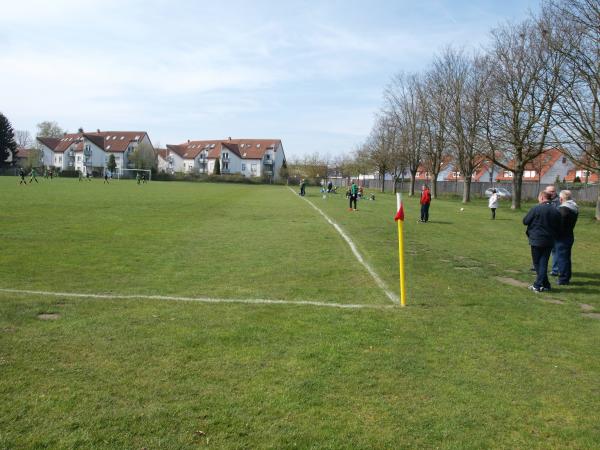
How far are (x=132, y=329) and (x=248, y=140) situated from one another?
462ft

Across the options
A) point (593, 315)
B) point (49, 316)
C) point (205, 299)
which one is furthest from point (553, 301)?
point (49, 316)

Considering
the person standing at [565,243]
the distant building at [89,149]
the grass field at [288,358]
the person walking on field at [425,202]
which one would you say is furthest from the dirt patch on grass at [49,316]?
the distant building at [89,149]

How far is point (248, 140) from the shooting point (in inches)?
5669

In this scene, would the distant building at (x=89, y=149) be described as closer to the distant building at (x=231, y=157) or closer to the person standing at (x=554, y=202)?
the distant building at (x=231, y=157)

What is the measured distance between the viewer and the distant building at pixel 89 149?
123125 mm

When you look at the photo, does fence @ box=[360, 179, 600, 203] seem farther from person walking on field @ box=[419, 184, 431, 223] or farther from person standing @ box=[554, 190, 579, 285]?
person standing @ box=[554, 190, 579, 285]

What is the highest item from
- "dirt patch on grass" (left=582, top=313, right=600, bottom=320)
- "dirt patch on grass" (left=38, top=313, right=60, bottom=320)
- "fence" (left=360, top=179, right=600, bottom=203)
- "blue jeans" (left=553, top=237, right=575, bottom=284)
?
"fence" (left=360, top=179, right=600, bottom=203)

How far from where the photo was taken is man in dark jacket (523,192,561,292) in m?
9.04

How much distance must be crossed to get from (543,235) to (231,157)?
128589mm

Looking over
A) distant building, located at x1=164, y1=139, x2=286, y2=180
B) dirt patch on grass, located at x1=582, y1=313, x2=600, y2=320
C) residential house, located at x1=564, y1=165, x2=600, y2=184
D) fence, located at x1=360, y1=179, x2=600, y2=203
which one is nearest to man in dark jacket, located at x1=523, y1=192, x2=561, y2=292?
dirt patch on grass, located at x1=582, y1=313, x2=600, y2=320

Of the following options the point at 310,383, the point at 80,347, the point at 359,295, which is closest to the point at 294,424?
the point at 310,383

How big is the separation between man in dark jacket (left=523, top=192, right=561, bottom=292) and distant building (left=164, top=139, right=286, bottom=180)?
122764 mm

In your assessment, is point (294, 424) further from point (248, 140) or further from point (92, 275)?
point (248, 140)

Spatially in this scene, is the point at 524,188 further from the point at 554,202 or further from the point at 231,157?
the point at 231,157
